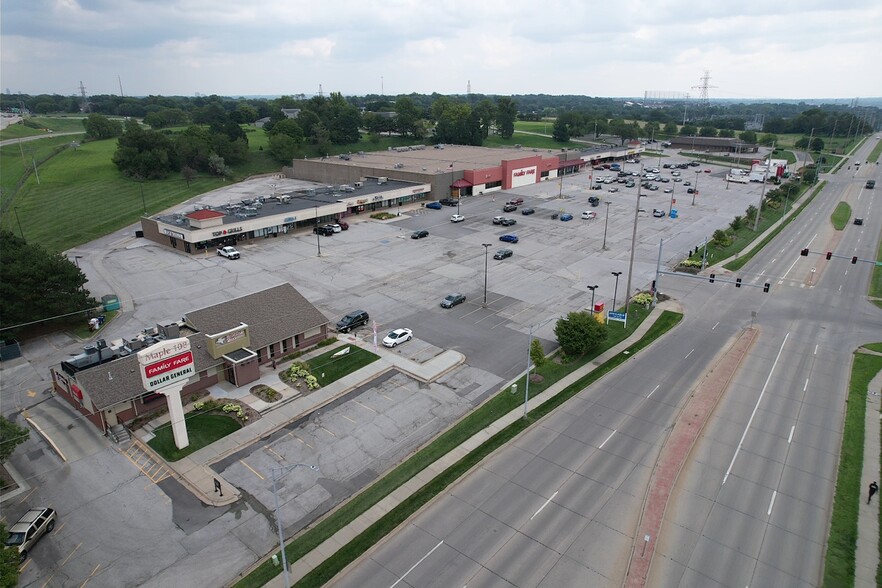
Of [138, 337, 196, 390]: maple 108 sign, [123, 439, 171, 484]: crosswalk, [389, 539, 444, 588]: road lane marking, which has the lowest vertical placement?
[123, 439, 171, 484]: crosswalk

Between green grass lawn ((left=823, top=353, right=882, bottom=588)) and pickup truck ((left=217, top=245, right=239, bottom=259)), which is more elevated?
pickup truck ((left=217, top=245, right=239, bottom=259))

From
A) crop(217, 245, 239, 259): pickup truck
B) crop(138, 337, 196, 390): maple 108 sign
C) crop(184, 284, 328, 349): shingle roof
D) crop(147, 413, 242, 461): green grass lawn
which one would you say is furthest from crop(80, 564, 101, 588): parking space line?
crop(217, 245, 239, 259): pickup truck

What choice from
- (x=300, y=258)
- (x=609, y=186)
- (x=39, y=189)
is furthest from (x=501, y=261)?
(x=39, y=189)

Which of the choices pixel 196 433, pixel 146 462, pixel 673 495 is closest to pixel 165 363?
pixel 196 433

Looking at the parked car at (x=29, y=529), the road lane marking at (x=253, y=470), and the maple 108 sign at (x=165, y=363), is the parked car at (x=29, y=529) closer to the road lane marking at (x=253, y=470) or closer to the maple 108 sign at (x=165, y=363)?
the maple 108 sign at (x=165, y=363)

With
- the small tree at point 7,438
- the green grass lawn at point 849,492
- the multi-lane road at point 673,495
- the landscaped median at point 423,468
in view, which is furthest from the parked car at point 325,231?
the green grass lawn at point 849,492

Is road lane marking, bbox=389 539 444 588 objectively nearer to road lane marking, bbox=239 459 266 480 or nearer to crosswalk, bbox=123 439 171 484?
road lane marking, bbox=239 459 266 480

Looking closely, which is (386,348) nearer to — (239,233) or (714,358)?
(714,358)
